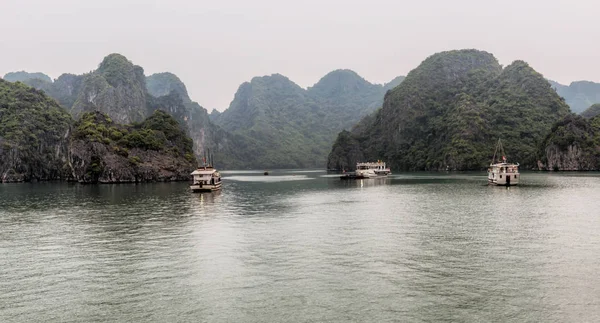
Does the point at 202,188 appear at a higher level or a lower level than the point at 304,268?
higher

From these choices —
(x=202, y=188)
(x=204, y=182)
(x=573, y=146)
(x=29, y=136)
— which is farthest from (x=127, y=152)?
(x=573, y=146)

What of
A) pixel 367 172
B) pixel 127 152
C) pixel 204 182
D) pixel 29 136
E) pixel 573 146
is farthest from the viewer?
pixel 29 136

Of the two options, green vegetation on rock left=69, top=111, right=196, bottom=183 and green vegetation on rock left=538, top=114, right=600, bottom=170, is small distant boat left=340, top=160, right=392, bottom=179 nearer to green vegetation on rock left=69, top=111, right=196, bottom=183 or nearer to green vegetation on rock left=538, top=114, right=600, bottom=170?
green vegetation on rock left=69, top=111, right=196, bottom=183

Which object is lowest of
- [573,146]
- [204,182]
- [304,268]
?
[304,268]

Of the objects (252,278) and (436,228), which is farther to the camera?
(436,228)

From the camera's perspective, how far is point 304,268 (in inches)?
1033

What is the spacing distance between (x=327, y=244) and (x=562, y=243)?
18833 millimetres

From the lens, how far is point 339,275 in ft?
80.5

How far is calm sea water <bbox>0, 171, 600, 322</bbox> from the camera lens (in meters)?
19.1

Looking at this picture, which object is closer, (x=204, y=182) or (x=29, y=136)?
(x=204, y=182)

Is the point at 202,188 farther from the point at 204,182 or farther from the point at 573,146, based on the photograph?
the point at 573,146

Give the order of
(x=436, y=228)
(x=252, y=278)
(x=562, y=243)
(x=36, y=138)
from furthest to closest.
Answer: (x=36, y=138) → (x=436, y=228) → (x=562, y=243) → (x=252, y=278)

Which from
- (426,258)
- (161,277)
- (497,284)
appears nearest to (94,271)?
(161,277)

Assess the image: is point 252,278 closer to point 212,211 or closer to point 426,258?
point 426,258
